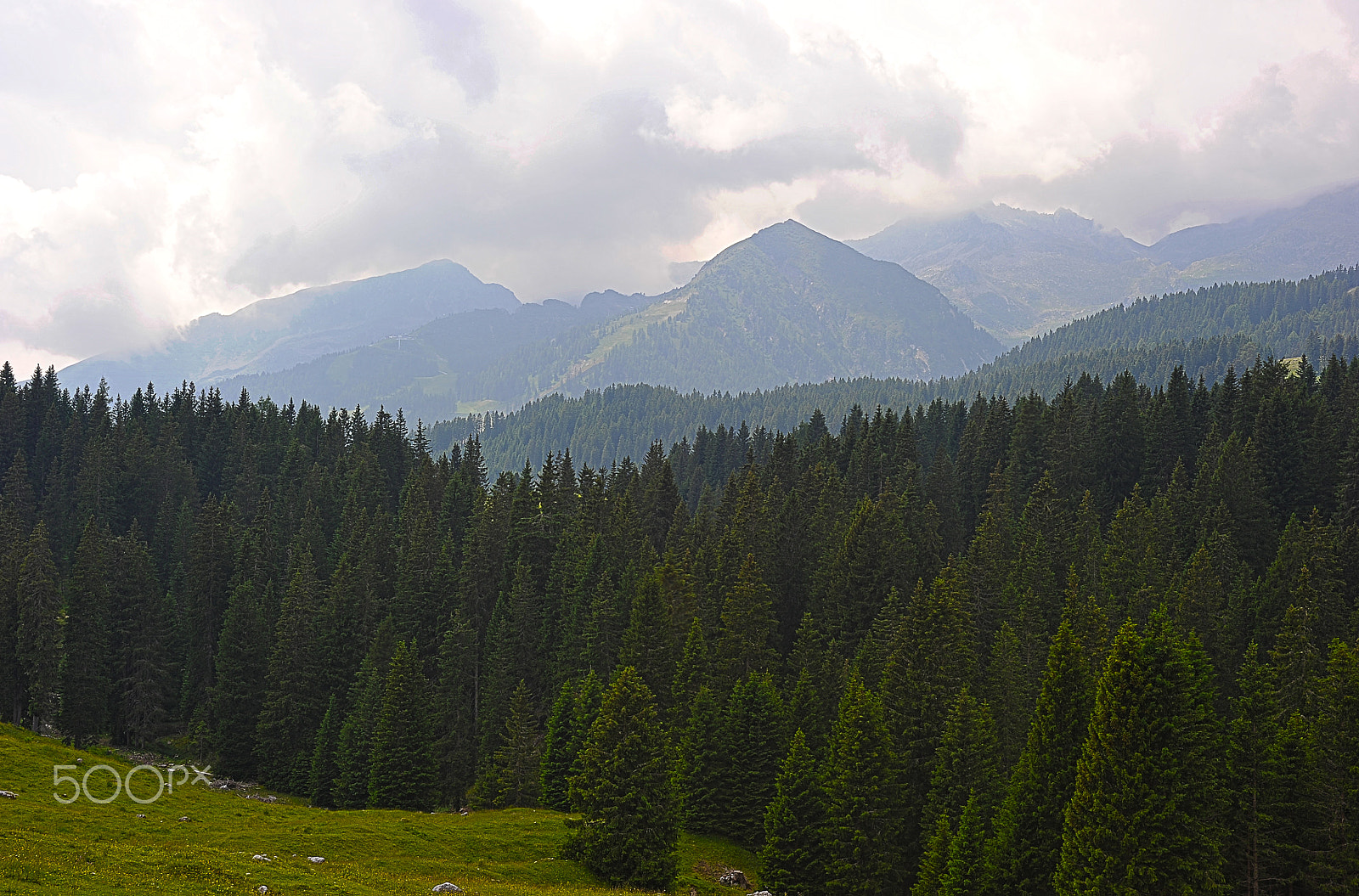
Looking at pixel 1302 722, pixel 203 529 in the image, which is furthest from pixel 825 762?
pixel 203 529

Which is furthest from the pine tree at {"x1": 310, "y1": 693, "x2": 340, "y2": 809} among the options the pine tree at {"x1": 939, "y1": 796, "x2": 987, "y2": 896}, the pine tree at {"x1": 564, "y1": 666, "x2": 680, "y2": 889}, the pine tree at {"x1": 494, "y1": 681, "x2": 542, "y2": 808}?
the pine tree at {"x1": 939, "y1": 796, "x2": 987, "y2": 896}

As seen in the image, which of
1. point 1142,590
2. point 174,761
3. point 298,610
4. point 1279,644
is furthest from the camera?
point 298,610

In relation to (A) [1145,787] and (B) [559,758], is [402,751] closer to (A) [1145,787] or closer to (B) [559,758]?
(B) [559,758]

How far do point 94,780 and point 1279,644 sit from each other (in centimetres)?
7453

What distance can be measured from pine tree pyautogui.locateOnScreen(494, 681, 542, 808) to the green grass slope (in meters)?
8.85

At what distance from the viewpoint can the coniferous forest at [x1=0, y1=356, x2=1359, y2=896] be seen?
48375 millimetres

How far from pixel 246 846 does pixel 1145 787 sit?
43.2 metres

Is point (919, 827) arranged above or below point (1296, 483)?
below

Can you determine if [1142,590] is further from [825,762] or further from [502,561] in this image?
[502,561]

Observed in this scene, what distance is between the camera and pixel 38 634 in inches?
3140

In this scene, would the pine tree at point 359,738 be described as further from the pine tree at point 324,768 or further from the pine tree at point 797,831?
the pine tree at point 797,831

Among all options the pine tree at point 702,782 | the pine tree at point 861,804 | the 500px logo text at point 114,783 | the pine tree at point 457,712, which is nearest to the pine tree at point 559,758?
the pine tree at point 702,782

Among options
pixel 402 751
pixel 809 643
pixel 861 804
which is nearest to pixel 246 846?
pixel 402 751

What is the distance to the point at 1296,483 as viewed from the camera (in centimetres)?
9462
